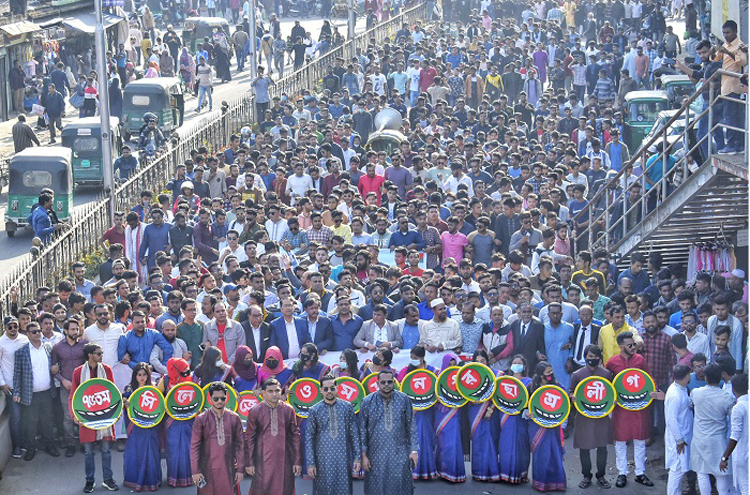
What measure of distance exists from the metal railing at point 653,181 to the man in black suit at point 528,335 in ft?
9.47

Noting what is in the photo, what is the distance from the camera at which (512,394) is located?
45.6 ft

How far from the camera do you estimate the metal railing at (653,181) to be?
1631 cm

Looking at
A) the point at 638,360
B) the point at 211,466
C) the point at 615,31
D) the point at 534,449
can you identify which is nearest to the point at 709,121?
the point at 638,360

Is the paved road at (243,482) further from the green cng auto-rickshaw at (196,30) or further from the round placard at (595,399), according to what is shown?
the green cng auto-rickshaw at (196,30)

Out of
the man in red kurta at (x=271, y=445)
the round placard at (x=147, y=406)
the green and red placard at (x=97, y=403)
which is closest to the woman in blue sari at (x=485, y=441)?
the man in red kurta at (x=271, y=445)

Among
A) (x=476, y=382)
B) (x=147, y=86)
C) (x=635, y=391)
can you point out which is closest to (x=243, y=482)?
(x=476, y=382)

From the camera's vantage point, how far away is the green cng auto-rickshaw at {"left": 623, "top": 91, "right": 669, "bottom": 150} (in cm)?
2855

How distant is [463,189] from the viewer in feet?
69.5

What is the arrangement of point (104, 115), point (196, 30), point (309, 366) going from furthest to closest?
point (196, 30) → point (104, 115) → point (309, 366)

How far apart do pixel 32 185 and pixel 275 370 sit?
1264 centimetres

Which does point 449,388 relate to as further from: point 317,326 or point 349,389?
point 317,326

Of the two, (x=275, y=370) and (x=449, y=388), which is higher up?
(x=275, y=370)

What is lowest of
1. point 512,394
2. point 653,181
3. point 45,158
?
point 512,394

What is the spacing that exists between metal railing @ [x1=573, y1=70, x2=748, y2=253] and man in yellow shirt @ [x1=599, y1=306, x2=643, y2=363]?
2.27m
